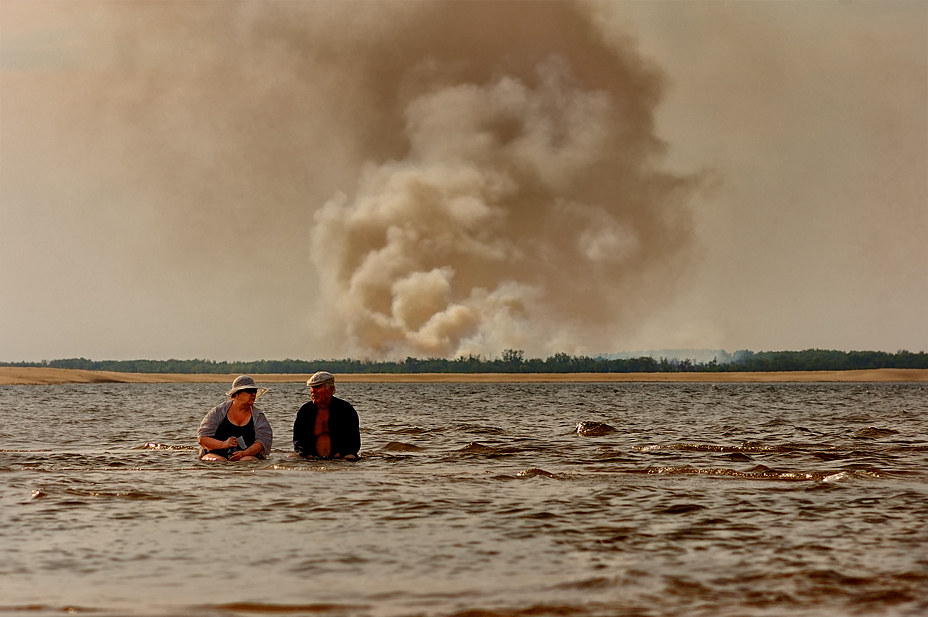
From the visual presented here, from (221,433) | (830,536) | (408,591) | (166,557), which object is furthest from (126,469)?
(830,536)

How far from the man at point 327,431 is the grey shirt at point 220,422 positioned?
64 centimetres

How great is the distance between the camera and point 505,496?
45.4 feet

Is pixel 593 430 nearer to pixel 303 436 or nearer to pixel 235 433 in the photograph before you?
pixel 303 436

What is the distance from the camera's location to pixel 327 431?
58.9 feet

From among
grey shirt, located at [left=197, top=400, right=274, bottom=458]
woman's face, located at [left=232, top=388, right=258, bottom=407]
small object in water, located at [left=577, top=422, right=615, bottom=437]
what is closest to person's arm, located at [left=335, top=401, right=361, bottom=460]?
grey shirt, located at [left=197, top=400, right=274, bottom=458]

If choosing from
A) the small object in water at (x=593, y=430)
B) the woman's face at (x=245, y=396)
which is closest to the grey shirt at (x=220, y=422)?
the woman's face at (x=245, y=396)

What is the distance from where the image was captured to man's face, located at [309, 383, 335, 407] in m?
16.5

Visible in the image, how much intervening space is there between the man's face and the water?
4.22 ft

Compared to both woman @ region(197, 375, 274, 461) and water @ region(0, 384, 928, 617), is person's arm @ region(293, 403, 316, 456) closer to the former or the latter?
water @ region(0, 384, 928, 617)

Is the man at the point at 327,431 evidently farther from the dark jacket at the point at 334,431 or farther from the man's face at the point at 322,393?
the man's face at the point at 322,393

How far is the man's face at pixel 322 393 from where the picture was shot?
1650 cm

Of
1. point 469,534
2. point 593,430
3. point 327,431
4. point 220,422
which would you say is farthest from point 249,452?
point 593,430

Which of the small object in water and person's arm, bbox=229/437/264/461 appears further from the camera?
the small object in water

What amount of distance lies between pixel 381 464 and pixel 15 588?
35.7 ft
